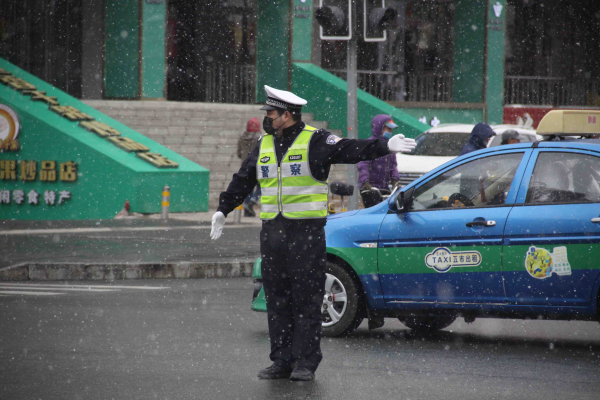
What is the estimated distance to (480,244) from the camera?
24.3 feet

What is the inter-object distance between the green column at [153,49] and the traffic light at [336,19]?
38.5 feet

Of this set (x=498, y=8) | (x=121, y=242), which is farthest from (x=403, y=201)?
(x=498, y=8)

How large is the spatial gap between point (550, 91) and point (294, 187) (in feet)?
89.5

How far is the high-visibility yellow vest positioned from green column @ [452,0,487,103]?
23.4m

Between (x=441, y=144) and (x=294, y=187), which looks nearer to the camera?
(x=294, y=187)

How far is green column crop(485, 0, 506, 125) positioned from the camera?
28.8m

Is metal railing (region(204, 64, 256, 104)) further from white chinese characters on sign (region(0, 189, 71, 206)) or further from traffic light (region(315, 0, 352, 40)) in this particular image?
traffic light (region(315, 0, 352, 40))

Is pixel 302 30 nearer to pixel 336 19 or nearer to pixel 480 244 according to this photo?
pixel 336 19

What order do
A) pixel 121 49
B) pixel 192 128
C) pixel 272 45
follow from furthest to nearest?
pixel 272 45
pixel 121 49
pixel 192 128

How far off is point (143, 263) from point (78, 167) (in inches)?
300

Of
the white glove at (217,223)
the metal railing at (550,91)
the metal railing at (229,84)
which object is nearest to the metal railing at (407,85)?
the metal railing at (550,91)

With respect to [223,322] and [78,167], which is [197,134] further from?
[223,322]

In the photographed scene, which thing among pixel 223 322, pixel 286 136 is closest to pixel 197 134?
pixel 223 322

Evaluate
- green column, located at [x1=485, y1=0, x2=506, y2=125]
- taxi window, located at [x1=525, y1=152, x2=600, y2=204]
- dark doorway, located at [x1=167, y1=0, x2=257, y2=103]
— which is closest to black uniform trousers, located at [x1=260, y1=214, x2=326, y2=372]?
taxi window, located at [x1=525, y1=152, x2=600, y2=204]
